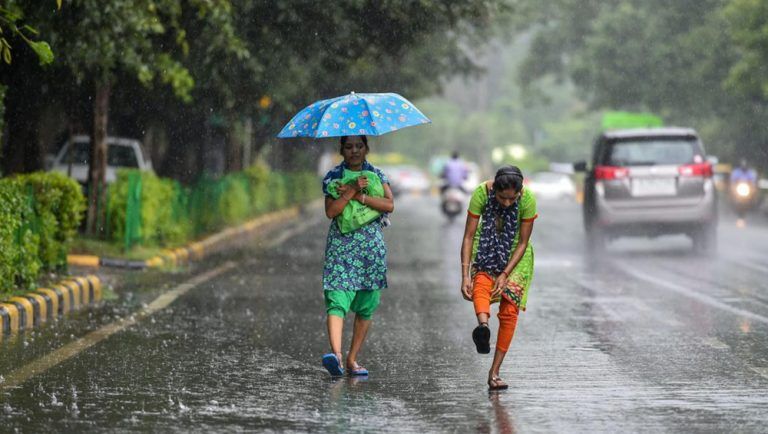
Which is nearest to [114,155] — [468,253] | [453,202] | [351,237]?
[453,202]

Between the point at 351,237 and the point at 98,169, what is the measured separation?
11.9 meters

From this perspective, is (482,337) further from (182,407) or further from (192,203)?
(192,203)

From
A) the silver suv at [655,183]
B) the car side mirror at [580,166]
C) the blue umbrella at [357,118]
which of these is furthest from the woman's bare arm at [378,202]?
the car side mirror at [580,166]

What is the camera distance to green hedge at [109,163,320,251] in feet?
61.5

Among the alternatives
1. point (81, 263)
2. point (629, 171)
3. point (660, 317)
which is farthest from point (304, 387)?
point (629, 171)

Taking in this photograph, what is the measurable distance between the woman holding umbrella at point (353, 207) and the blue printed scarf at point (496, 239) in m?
0.66

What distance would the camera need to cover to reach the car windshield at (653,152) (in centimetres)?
1942

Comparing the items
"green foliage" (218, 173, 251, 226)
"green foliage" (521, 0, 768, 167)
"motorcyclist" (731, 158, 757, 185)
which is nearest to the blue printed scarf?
"green foliage" (218, 173, 251, 226)

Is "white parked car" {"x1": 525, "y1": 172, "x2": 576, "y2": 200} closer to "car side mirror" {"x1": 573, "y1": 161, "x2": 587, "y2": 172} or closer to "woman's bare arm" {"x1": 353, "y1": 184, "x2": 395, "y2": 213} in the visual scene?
"car side mirror" {"x1": 573, "y1": 161, "x2": 587, "y2": 172}

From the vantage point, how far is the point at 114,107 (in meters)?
26.4

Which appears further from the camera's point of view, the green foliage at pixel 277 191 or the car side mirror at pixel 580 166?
the green foliage at pixel 277 191

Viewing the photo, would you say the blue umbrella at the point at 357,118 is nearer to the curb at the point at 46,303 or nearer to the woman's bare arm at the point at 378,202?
the woman's bare arm at the point at 378,202

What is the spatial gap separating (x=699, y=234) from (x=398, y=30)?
18.1 ft

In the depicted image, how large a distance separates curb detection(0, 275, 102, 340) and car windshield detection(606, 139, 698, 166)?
8.46 meters
